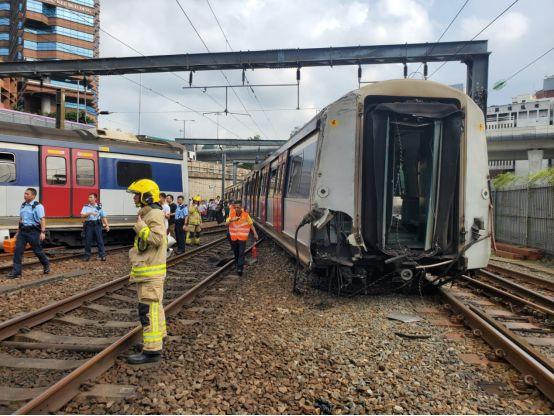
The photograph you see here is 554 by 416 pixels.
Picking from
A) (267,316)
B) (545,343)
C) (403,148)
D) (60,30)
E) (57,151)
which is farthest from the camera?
(60,30)

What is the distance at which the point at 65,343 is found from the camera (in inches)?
209

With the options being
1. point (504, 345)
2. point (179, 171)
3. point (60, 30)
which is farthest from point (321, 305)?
point (60, 30)

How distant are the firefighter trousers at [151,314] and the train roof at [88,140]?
9665mm

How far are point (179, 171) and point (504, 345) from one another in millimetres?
13572

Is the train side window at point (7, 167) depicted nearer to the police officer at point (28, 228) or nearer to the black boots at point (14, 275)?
the police officer at point (28, 228)

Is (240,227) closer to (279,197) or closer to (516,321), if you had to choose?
(279,197)

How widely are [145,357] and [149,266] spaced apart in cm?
91

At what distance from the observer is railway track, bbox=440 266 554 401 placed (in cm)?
448

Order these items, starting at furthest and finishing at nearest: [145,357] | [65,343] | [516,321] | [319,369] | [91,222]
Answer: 1. [91,222]
2. [516,321]
3. [65,343]
4. [145,357]
5. [319,369]

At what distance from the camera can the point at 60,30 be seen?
72.5 m

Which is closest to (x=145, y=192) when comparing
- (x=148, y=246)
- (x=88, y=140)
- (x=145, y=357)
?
(x=148, y=246)

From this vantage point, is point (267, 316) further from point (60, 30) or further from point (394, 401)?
point (60, 30)

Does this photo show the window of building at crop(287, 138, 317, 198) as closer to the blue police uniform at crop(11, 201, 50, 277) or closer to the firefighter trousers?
the firefighter trousers

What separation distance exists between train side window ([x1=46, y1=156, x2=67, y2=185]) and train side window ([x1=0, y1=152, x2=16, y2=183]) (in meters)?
0.90
